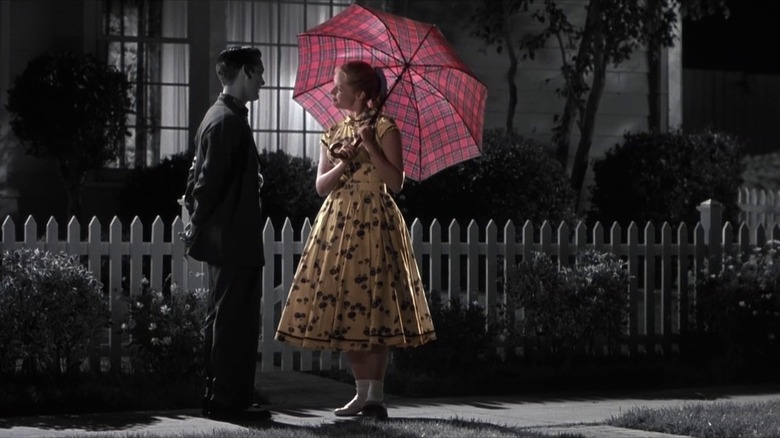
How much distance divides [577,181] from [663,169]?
945mm

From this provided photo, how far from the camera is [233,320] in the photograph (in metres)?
7.24

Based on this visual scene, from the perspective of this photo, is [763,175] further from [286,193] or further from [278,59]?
[286,193]

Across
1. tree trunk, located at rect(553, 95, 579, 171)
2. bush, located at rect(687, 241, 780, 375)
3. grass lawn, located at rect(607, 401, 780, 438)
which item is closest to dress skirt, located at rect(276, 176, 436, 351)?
grass lawn, located at rect(607, 401, 780, 438)

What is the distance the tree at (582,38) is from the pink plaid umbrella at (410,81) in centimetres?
727

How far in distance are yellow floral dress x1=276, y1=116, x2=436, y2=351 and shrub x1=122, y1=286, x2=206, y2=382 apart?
1311 millimetres

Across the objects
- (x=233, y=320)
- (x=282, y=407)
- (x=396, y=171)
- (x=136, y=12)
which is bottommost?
(x=282, y=407)

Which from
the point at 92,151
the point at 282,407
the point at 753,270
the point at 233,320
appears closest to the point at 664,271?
the point at 753,270

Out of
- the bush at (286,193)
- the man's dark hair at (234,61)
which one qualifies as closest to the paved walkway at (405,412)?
the man's dark hair at (234,61)

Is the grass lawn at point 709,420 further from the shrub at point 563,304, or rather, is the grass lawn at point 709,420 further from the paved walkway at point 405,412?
the shrub at point 563,304

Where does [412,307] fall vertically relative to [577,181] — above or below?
below

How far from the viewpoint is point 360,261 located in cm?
744

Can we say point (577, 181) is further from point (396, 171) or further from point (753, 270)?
point (396, 171)

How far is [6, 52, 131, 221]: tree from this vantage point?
533 inches

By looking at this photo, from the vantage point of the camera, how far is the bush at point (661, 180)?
15.6 meters
